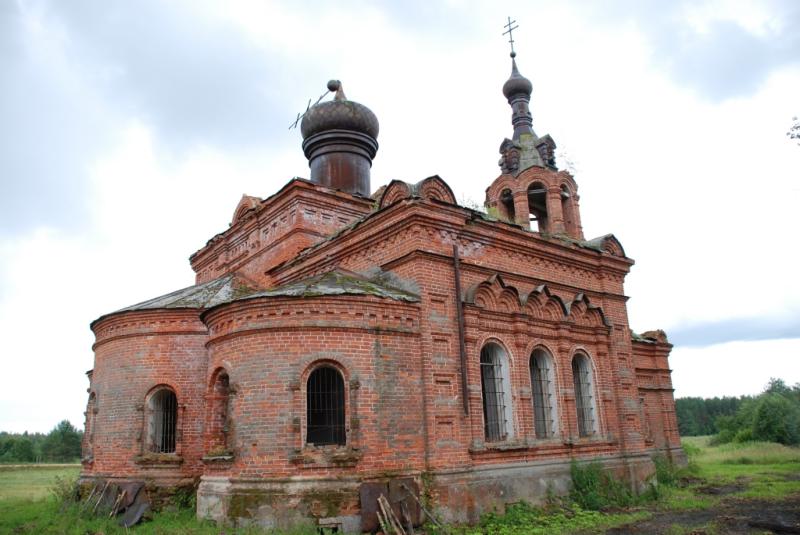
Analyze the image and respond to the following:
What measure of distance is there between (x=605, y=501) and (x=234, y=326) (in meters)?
7.67

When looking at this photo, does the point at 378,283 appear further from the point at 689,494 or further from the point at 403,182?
the point at 689,494

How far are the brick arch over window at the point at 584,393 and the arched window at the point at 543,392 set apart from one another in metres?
0.95

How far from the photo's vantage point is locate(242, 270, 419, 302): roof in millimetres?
9875

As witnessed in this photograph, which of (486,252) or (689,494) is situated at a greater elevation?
(486,252)

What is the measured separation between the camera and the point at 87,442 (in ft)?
44.3

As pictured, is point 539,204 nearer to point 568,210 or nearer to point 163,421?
point 568,210

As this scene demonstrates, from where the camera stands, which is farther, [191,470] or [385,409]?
[191,470]

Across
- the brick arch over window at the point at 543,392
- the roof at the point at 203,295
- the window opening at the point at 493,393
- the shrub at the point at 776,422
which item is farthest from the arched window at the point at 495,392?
the shrub at the point at 776,422

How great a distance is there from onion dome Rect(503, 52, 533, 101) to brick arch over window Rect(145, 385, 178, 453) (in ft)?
35.9

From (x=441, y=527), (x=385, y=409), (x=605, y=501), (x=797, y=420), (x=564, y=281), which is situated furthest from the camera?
(x=797, y=420)

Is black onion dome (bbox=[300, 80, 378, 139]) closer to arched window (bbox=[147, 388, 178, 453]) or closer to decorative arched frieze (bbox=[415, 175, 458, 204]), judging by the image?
decorative arched frieze (bbox=[415, 175, 458, 204])

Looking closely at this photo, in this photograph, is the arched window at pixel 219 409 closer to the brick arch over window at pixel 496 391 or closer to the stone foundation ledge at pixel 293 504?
the stone foundation ledge at pixel 293 504

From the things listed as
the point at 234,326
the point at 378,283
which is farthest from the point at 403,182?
the point at 234,326

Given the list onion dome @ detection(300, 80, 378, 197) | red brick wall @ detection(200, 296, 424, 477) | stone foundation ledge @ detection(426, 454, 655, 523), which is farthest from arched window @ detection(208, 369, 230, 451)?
Answer: onion dome @ detection(300, 80, 378, 197)
